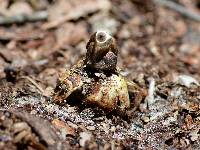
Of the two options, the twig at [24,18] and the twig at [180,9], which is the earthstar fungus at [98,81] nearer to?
the twig at [24,18]

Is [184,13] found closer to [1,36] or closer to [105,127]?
[1,36]

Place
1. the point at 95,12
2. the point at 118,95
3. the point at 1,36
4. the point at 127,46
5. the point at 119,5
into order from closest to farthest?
the point at 118,95, the point at 1,36, the point at 127,46, the point at 95,12, the point at 119,5

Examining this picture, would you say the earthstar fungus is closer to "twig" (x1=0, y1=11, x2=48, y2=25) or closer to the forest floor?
the forest floor

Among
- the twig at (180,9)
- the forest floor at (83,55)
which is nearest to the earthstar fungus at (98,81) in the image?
the forest floor at (83,55)

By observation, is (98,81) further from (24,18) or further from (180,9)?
(180,9)

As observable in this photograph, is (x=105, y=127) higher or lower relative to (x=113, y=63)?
lower

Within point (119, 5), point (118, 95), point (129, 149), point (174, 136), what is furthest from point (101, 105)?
point (119, 5)
